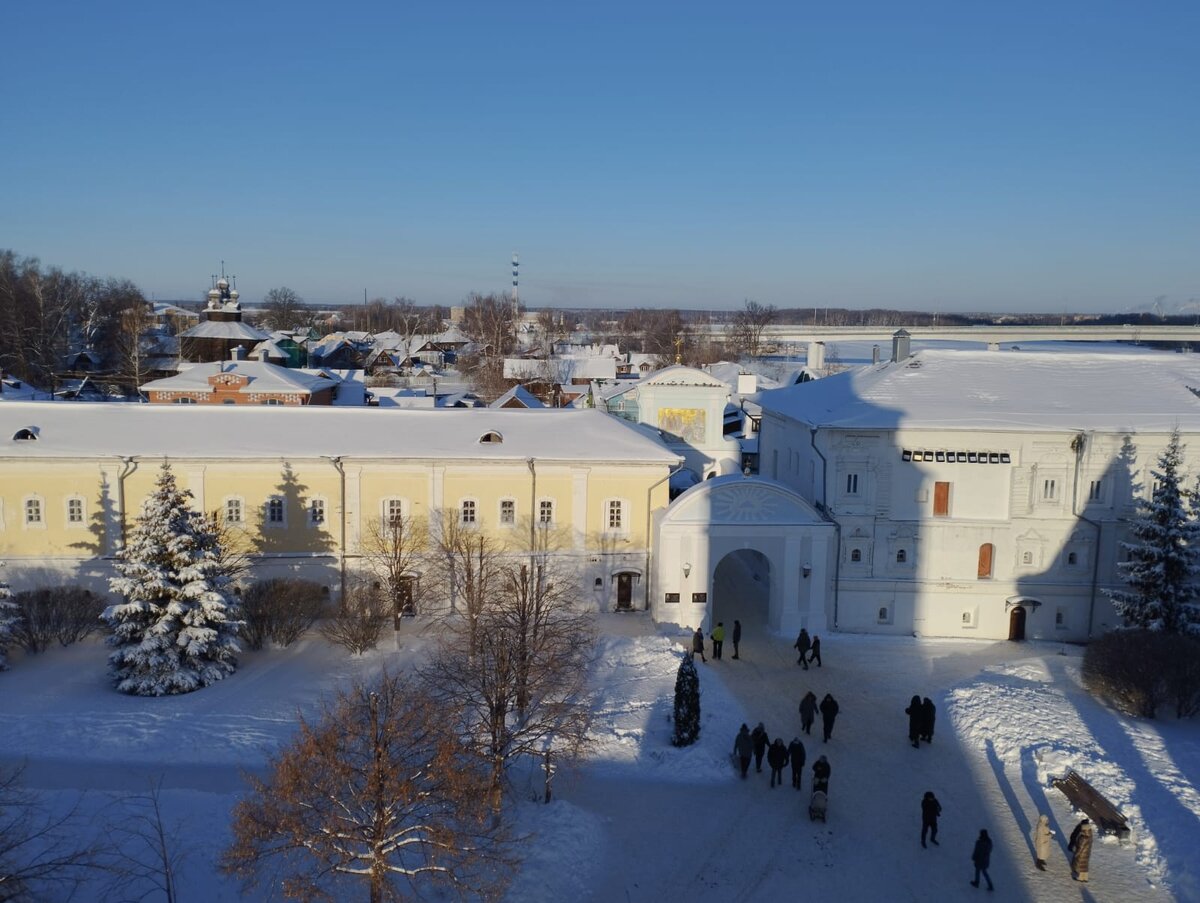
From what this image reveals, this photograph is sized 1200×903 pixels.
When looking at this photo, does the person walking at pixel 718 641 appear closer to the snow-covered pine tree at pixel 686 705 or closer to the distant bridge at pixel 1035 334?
the snow-covered pine tree at pixel 686 705

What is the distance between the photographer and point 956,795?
1596 cm

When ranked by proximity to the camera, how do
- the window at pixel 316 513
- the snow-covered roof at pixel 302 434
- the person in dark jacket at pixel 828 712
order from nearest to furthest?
the person in dark jacket at pixel 828 712 < the snow-covered roof at pixel 302 434 < the window at pixel 316 513

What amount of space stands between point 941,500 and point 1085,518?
3.76 m

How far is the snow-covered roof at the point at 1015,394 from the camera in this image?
2412 centimetres

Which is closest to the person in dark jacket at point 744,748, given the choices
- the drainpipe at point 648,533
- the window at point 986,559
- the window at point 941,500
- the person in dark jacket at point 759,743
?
the person in dark jacket at point 759,743

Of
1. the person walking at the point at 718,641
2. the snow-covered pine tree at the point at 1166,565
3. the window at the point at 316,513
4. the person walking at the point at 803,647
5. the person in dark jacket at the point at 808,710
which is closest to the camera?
the person in dark jacket at the point at 808,710

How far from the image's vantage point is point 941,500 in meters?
24.7

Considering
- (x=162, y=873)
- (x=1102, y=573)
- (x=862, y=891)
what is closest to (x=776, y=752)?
(x=862, y=891)

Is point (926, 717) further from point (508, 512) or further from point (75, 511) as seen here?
point (75, 511)

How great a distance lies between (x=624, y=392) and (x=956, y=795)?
26710mm

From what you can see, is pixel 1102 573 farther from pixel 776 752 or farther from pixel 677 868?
pixel 677 868

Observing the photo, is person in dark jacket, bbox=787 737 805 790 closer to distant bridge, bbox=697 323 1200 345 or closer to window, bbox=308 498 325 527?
window, bbox=308 498 325 527

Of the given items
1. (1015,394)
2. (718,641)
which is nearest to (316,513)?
(718,641)

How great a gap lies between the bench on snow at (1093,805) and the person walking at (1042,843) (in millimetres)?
1146
